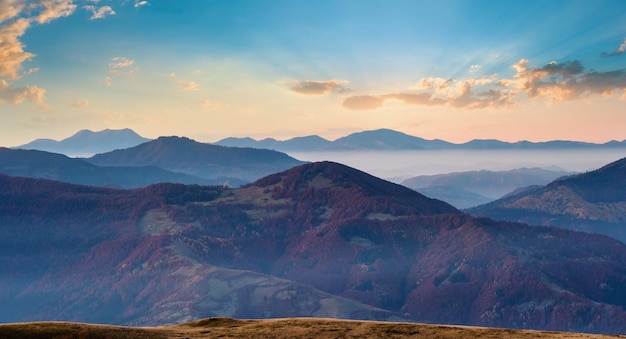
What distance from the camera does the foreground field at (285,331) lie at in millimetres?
52281

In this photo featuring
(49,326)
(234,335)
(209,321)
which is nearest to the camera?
(49,326)

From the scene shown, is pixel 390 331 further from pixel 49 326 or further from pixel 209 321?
pixel 49 326

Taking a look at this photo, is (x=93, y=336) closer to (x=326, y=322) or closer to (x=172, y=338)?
(x=172, y=338)

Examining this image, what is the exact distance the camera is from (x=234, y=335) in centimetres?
5769

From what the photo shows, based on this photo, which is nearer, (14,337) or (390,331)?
(14,337)

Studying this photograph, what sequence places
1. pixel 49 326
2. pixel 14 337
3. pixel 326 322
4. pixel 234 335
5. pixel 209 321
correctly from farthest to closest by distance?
1. pixel 209 321
2. pixel 326 322
3. pixel 234 335
4. pixel 49 326
5. pixel 14 337

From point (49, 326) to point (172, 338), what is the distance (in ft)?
37.9

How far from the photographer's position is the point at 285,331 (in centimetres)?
5841

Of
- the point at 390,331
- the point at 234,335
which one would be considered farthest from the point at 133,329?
the point at 390,331

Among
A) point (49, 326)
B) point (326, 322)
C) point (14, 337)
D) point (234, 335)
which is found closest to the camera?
point (14, 337)

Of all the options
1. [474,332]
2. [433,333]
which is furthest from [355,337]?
[474,332]

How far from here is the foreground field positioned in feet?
172

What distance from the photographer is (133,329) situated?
58281 mm

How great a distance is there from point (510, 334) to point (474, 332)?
3.61 meters
